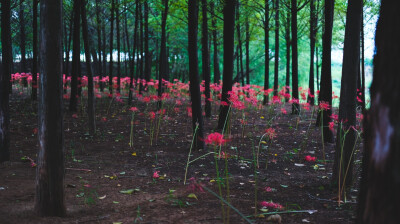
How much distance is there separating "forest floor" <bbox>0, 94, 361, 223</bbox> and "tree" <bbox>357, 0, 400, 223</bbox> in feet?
3.18

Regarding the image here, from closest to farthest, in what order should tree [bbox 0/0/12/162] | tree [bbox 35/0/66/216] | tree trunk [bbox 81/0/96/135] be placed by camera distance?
tree [bbox 35/0/66/216], tree [bbox 0/0/12/162], tree trunk [bbox 81/0/96/135]

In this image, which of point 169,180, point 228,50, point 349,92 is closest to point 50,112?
point 169,180

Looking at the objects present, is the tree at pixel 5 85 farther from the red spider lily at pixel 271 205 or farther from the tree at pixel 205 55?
the tree at pixel 205 55

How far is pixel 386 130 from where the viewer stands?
1201 millimetres

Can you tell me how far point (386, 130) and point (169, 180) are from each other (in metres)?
4.59

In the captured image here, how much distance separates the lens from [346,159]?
182 inches

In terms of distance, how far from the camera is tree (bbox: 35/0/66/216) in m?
3.49

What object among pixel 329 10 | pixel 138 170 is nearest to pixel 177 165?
pixel 138 170

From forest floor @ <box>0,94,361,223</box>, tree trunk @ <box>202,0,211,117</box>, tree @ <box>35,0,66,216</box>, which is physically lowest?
forest floor @ <box>0,94,361,223</box>

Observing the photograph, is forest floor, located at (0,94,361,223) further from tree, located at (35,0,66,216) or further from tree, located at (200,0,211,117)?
tree, located at (200,0,211,117)

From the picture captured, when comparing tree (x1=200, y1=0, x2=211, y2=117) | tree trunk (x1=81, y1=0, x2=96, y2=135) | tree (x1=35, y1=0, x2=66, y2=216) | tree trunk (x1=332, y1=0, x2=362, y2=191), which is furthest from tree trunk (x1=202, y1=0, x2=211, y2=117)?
tree (x1=35, y1=0, x2=66, y2=216)

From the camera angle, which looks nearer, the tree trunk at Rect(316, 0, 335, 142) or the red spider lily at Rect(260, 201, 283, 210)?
the red spider lily at Rect(260, 201, 283, 210)

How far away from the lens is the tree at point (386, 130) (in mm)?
1144

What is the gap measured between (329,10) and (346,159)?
15.6 feet
